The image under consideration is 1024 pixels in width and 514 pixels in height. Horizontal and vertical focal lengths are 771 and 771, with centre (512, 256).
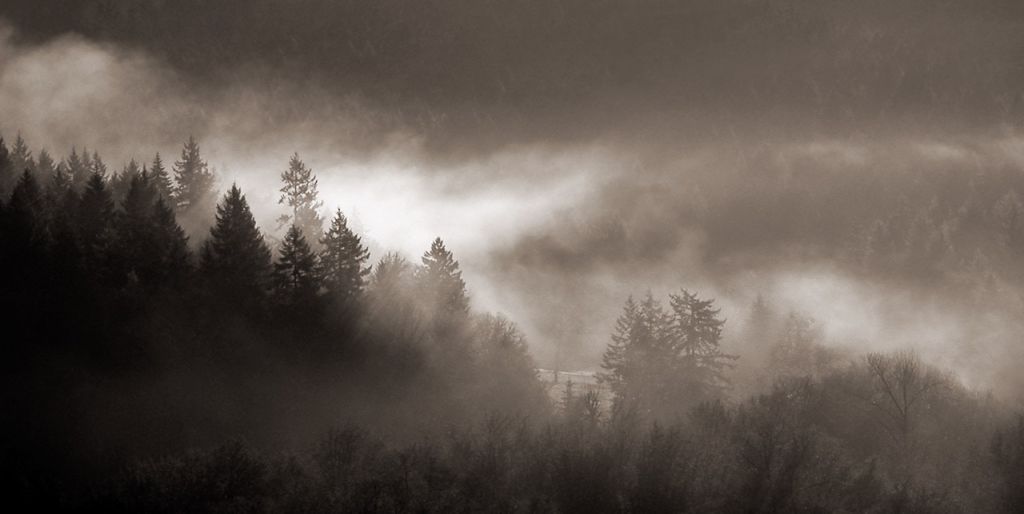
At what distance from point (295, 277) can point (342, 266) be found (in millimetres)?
6978

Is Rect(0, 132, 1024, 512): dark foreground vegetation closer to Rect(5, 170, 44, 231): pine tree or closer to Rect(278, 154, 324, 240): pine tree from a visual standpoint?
Rect(5, 170, 44, 231): pine tree

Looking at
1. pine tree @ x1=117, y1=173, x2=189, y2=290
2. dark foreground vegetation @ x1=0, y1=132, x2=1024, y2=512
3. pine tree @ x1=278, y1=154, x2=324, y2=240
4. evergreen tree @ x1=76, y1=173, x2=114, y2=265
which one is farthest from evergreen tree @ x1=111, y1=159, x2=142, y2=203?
pine tree @ x1=117, y1=173, x2=189, y2=290

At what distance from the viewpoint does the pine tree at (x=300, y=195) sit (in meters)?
123

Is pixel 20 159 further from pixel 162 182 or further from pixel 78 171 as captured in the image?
pixel 162 182

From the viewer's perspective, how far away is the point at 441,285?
101875 mm

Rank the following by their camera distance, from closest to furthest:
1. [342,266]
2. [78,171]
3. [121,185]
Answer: [342,266]
[121,185]
[78,171]

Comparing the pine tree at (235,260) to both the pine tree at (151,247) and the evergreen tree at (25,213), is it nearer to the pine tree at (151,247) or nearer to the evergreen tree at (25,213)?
the pine tree at (151,247)

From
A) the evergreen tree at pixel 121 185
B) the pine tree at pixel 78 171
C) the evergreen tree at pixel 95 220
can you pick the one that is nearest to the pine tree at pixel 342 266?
the evergreen tree at pixel 95 220

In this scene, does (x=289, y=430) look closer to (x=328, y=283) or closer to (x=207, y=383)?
(x=207, y=383)

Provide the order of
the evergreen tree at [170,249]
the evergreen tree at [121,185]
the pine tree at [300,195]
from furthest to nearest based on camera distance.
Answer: the pine tree at [300,195], the evergreen tree at [121,185], the evergreen tree at [170,249]

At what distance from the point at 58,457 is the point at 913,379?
100 metres

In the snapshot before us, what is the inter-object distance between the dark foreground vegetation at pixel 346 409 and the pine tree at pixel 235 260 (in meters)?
0.21

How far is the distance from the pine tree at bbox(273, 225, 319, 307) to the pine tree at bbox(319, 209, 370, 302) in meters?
2.82

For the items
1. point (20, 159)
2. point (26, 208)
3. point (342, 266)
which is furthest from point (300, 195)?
point (20, 159)
